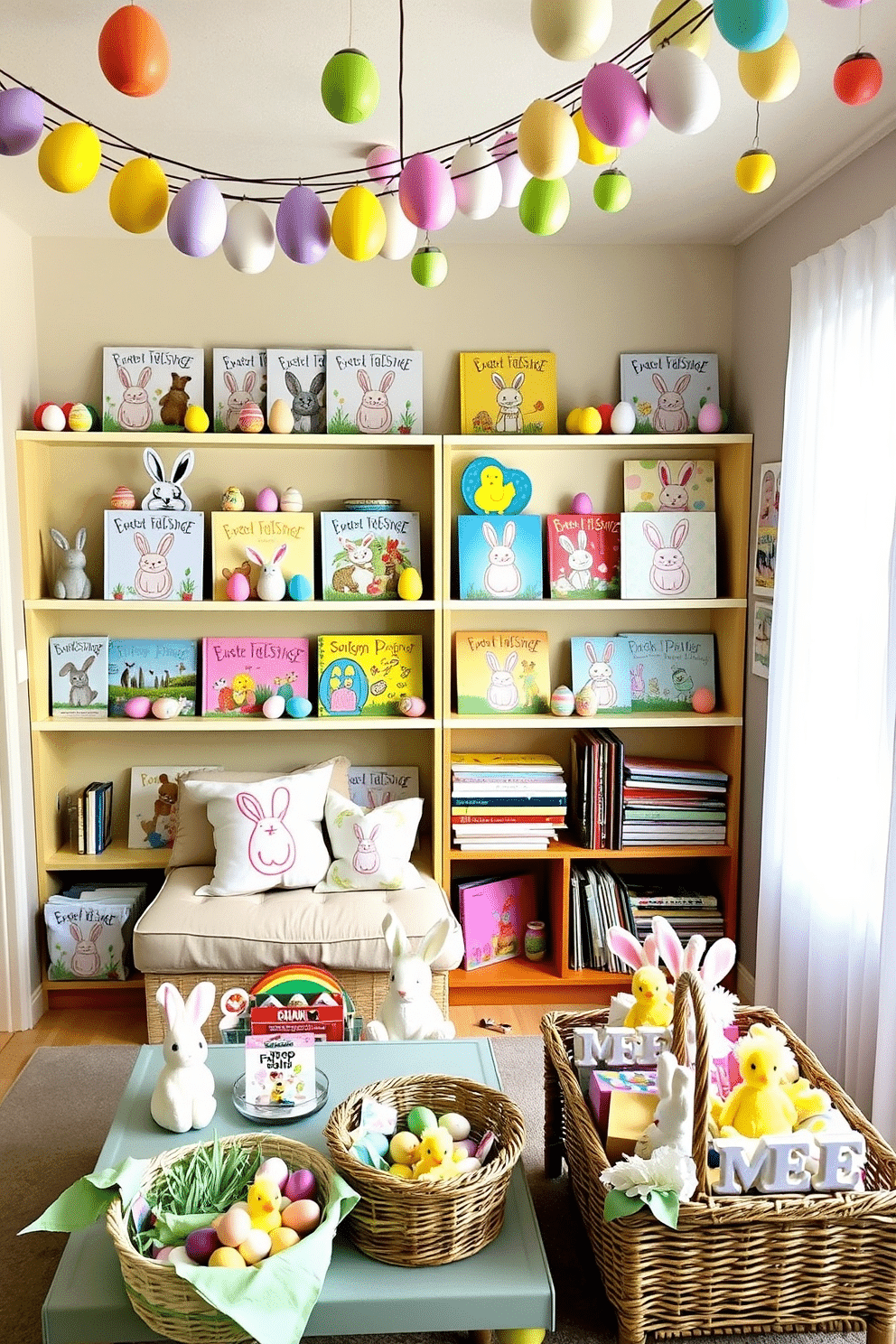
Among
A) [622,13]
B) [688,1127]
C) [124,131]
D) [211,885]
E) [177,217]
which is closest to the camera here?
[177,217]

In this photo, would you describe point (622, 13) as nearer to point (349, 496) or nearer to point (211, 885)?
point (349, 496)

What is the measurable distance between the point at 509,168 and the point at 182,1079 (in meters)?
1.70

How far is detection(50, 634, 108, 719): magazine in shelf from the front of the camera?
11.8 ft

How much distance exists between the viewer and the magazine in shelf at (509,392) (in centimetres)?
363

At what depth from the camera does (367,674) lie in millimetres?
3662

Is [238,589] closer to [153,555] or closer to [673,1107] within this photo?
[153,555]

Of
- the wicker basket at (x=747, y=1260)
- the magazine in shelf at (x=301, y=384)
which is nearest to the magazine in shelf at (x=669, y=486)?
the magazine in shelf at (x=301, y=384)

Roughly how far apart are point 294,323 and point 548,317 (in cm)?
83

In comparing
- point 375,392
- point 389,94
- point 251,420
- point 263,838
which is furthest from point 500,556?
point 389,94

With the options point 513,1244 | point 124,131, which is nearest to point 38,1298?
point 513,1244

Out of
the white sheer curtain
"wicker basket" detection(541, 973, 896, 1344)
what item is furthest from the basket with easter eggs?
the white sheer curtain

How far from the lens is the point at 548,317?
145 inches

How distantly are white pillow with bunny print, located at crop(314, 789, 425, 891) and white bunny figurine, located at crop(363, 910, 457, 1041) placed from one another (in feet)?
2.54

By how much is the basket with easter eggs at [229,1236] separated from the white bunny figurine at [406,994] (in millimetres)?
643
